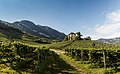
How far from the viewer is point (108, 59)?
44.3 meters

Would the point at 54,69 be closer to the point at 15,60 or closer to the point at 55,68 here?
the point at 55,68

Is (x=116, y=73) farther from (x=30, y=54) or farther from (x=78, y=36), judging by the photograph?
Answer: (x=78, y=36)

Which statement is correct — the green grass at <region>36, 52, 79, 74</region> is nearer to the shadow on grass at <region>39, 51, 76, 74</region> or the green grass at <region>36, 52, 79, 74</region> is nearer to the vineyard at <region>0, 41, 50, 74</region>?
the shadow on grass at <region>39, 51, 76, 74</region>

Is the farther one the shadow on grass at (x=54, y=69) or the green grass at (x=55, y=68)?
the green grass at (x=55, y=68)

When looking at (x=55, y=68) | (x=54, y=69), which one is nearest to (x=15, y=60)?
(x=54, y=69)

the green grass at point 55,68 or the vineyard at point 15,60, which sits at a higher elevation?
the vineyard at point 15,60

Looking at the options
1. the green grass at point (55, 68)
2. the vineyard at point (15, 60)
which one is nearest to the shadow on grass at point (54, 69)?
the green grass at point (55, 68)

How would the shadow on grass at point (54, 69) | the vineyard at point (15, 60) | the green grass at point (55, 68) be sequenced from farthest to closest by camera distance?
1. the green grass at point (55, 68)
2. the shadow on grass at point (54, 69)
3. the vineyard at point (15, 60)

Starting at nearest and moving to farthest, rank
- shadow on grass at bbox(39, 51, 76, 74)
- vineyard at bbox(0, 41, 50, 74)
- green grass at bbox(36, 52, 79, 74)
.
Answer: vineyard at bbox(0, 41, 50, 74) < shadow on grass at bbox(39, 51, 76, 74) < green grass at bbox(36, 52, 79, 74)

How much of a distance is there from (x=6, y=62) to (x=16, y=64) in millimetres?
2787

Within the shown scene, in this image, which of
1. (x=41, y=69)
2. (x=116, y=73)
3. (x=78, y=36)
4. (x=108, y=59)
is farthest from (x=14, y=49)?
(x=78, y=36)

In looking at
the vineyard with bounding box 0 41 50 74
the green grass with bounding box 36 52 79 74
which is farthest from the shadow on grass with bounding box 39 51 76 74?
the vineyard with bounding box 0 41 50 74

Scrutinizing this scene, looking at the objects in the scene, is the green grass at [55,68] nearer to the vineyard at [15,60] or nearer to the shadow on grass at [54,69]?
the shadow on grass at [54,69]

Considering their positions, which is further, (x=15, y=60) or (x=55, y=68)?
(x=55, y=68)
